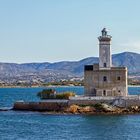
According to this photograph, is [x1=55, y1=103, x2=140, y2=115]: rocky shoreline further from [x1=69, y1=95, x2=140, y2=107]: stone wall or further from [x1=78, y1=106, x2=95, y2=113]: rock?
[x1=69, y1=95, x2=140, y2=107]: stone wall

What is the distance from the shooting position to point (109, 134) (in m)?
47.1

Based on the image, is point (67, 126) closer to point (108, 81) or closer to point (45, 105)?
point (45, 105)

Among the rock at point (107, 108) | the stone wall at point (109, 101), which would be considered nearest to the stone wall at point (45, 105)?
the stone wall at point (109, 101)

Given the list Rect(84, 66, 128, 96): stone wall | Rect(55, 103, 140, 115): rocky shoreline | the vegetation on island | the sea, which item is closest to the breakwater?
Rect(55, 103, 140, 115): rocky shoreline

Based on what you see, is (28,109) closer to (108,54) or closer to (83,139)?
(108,54)

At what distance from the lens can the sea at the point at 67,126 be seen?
46031mm

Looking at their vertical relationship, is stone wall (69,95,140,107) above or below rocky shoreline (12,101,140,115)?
above

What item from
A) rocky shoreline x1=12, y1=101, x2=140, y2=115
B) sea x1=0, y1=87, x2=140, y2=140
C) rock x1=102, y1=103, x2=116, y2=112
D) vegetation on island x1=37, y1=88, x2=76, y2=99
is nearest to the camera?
sea x1=0, y1=87, x2=140, y2=140

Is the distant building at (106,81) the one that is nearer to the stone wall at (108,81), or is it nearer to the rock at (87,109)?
the stone wall at (108,81)

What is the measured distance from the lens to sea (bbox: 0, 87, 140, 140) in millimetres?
46031

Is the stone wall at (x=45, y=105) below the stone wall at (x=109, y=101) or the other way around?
below

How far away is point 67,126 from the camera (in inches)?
2079

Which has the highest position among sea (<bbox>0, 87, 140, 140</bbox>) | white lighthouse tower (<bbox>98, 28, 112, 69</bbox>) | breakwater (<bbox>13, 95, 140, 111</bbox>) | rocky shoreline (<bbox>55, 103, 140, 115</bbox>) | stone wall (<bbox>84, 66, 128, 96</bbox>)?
white lighthouse tower (<bbox>98, 28, 112, 69</bbox>)

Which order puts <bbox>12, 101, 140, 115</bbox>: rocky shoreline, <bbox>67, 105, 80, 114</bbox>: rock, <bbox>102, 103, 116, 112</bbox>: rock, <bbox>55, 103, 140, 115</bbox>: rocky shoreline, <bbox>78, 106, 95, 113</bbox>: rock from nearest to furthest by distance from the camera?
<bbox>55, 103, 140, 115</bbox>: rocky shoreline < <bbox>12, 101, 140, 115</bbox>: rocky shoreline < <bbox>78, 106, 95, 113</bbox>: rock < <bbox>102, 103, 116, 112</bbox>: rock < <bbox>67, 105, 80, 114</bbox>: rock
